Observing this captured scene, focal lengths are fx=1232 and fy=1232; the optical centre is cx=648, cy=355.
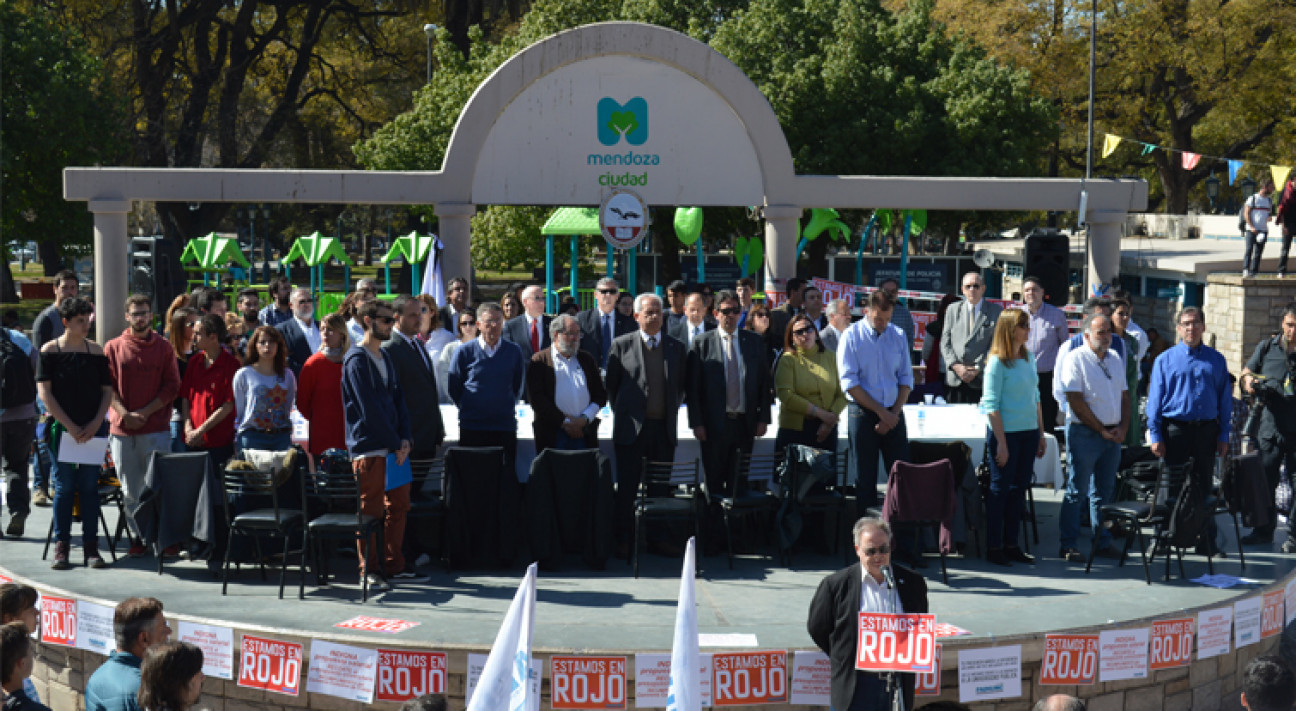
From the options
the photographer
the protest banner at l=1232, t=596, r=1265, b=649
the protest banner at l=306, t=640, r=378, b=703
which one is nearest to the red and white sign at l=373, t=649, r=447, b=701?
the protest banner at l=306, t=640, r=378, b=703

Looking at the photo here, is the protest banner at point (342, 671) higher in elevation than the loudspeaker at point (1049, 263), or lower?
lower

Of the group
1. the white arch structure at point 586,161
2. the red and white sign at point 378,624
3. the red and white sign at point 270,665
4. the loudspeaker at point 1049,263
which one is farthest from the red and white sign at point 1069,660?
the loudspeaker at point 1049,263

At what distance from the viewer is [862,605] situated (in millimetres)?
5453

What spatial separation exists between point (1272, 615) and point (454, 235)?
10.1 m

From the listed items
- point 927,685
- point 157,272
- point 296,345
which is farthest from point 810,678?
point 157,272

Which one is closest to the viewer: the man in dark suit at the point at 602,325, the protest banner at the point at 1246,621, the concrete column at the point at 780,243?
the protest banner at the point at 1246,621

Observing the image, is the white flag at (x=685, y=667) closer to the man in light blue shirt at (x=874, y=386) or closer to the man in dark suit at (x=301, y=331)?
the man in light blue shirt at (x=874, y=386)

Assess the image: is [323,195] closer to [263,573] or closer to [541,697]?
[263,573]

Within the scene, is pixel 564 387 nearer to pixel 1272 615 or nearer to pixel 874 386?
pixel 874 386

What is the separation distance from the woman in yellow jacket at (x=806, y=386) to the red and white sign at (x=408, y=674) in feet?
10.8

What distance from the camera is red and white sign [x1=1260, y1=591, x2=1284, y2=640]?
7739 mm

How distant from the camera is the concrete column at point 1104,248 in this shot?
15688 mm

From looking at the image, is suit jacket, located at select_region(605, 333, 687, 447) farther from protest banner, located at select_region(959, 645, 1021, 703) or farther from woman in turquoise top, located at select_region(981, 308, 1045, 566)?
protest banner, located at select_region(959, 645, 1021, 703)

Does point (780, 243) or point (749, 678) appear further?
point (780, 243)
